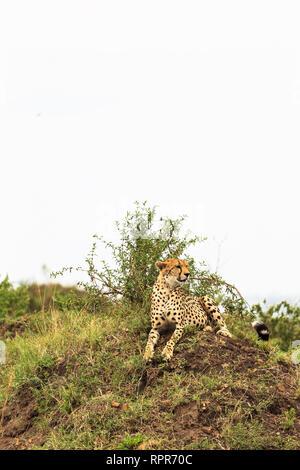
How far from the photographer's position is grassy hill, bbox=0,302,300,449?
593cm

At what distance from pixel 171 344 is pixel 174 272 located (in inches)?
32.6

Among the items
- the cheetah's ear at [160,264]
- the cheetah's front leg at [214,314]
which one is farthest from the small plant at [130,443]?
the cheetah's front leg at [214,314]

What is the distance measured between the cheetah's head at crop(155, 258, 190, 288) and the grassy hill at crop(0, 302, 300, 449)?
2.23ft

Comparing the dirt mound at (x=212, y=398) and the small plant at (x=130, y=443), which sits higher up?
the dirt mound at (x=212, y=398)

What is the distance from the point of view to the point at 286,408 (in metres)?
6.54

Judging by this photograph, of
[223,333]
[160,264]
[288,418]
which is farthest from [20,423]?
[288,418]

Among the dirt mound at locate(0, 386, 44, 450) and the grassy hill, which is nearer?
the grassy hill

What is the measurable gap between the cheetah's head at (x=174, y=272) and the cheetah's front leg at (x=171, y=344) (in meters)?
0.53

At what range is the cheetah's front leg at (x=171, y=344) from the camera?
6727 mm

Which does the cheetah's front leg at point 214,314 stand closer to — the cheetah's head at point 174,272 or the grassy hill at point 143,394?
the grassy hill at point 143,394

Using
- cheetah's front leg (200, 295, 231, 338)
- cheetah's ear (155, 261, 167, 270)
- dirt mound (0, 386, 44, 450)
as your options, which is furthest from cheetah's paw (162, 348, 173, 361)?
dirt mound (0, 386, 44, 450)

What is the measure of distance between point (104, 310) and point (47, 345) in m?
1.21

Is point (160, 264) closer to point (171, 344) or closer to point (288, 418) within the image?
point (171, 344)

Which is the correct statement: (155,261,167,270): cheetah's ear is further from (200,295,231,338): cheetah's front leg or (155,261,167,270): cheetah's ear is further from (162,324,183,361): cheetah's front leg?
(200,295,231,338): cheetah's front leg
